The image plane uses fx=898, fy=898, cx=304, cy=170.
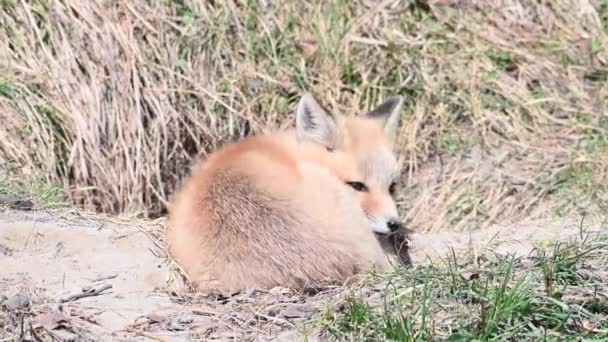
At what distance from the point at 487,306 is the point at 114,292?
71.7 inches

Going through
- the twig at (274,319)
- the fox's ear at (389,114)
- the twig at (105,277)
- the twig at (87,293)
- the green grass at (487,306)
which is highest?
the fox's ear at (389,114)

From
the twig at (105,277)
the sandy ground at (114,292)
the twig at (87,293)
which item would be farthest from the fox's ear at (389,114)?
the twig at (87,293)

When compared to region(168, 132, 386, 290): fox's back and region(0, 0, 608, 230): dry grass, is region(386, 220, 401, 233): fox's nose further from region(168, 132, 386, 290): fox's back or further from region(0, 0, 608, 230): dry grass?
region(0, 0, 608, 230): dry grass

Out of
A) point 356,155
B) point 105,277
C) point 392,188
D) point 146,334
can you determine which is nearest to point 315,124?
point 356,155

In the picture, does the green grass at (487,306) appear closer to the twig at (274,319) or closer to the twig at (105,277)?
the twig at (274,319)

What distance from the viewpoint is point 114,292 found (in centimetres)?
429

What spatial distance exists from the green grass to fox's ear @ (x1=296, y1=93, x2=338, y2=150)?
5.32ft

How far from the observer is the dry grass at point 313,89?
6.38 meters

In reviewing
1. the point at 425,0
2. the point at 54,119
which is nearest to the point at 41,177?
the point at 54,119

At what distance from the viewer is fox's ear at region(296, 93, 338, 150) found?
536 centimetres

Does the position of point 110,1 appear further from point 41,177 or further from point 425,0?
point 425,0

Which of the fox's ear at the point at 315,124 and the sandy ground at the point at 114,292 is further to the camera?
the fox's ear at the point at 315,124

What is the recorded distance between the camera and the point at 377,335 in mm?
3434

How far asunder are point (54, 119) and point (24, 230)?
5.31 ft
